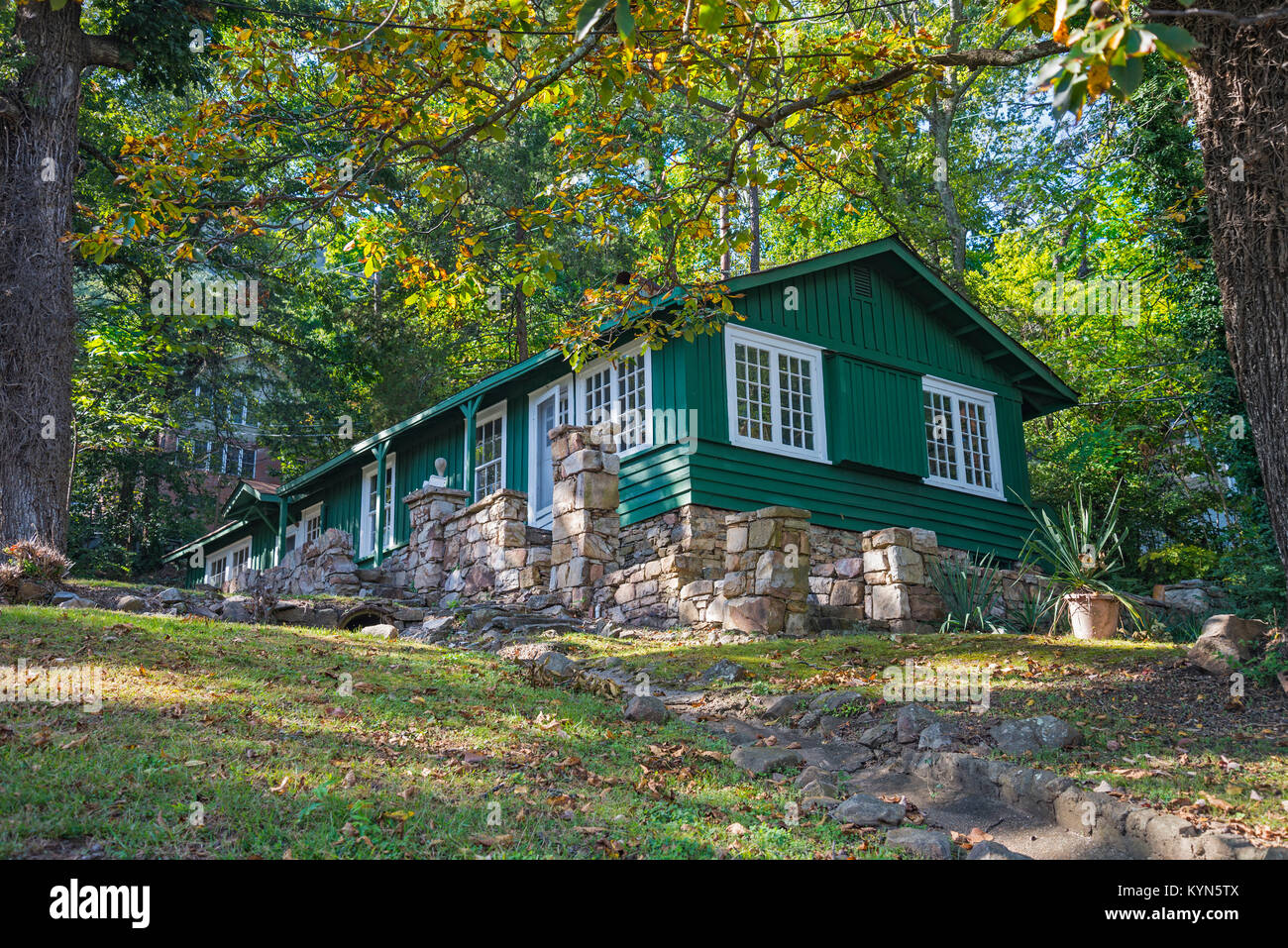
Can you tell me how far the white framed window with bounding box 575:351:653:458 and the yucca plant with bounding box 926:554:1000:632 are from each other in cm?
465

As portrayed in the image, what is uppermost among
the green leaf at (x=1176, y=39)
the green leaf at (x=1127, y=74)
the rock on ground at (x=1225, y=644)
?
the green leaf at (x=1176, y=39)

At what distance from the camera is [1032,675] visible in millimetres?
8133

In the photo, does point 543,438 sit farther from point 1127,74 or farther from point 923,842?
point 1127,74

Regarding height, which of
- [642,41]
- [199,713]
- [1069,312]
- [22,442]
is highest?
[1069,312]

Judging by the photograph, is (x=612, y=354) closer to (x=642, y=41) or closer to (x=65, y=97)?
(x=642, y=41)

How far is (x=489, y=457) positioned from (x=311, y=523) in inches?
356

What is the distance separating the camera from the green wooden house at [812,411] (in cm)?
1460

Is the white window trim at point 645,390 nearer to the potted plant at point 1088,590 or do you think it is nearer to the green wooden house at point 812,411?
the green wooden house at point 812,411

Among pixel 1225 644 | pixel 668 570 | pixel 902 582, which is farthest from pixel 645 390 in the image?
pixel 1225 644

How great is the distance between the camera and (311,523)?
26031 millimetres

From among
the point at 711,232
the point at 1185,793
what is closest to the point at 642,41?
the point at 711,232

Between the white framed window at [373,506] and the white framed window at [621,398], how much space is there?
6.73 m

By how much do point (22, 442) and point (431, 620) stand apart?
196 inches

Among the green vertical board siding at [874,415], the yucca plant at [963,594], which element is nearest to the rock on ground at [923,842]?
the yucca plant at [963,594]
